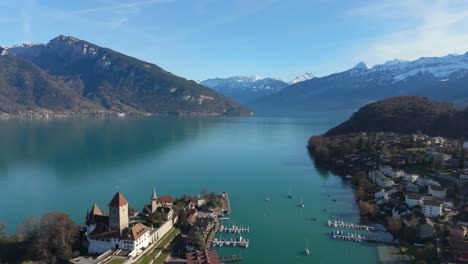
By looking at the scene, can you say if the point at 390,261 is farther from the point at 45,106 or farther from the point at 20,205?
the point at 45,106

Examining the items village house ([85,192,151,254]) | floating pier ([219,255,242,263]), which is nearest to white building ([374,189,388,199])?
floating pier ([219,255,242,263])

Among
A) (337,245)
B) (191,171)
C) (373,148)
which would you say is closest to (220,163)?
(191,171)

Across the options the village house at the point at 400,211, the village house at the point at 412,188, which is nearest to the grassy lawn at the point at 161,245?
the village house at the point at 400,211

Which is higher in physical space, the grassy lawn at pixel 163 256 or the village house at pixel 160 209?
the village house at pixel 160 209

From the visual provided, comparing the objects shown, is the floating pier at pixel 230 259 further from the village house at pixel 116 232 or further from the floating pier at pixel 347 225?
the floating pier at pixel 347 225

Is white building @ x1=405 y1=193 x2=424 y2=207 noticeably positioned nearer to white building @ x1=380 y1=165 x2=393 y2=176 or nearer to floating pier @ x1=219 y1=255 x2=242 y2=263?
white building @ x1=380 y1=165 x2=393 y2=176

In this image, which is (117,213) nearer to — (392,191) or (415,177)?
(392,191)

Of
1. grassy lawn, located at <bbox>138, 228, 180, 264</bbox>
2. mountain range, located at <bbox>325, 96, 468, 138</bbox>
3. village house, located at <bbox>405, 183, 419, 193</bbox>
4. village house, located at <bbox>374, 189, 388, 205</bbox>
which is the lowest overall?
grassy lawn, located at <bbox>138, 228, 180, 264</bbox>
